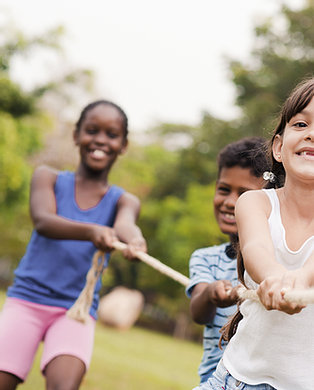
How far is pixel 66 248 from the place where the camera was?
11.1 ft

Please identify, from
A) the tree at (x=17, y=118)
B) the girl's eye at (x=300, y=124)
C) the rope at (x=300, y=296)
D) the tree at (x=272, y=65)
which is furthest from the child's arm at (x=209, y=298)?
the tree at (x=272, y=65)

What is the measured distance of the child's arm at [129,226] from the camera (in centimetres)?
318

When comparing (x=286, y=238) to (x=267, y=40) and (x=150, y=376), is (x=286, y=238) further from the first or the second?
(x=267, y=40)

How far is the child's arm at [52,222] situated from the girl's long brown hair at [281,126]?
1142 millimetres

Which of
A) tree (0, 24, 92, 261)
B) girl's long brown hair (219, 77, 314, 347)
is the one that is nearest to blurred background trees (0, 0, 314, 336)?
tree (0, 24, 92, 261)

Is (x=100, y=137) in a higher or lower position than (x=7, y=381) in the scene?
higher

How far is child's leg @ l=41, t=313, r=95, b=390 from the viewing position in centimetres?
285

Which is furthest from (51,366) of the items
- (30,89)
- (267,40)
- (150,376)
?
(267,40)

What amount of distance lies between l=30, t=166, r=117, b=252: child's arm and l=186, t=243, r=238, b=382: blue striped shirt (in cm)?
48

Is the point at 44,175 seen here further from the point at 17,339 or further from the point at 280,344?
the point at 280,344

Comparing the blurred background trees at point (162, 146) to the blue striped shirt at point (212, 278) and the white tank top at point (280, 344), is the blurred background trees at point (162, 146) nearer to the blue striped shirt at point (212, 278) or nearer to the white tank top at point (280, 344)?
the blue striped shirt at point (212, 278)

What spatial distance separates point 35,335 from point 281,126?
5.74 feet

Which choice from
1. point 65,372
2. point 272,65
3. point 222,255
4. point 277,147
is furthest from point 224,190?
point 272,65

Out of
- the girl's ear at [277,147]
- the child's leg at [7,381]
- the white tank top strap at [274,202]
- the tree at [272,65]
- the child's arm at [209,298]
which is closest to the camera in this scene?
the white tank top strap at [274,202]
